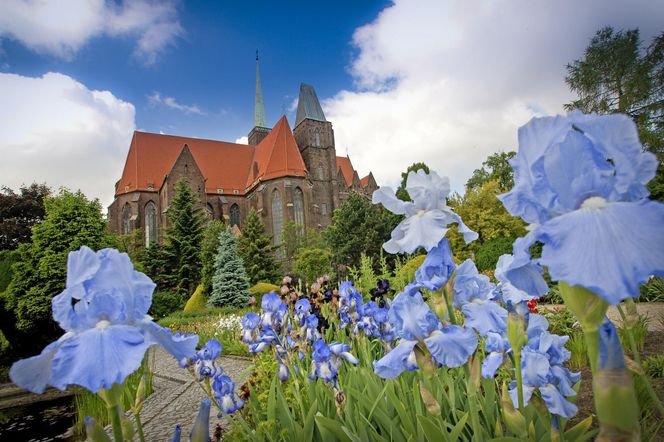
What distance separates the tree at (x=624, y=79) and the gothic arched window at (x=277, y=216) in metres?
22.8

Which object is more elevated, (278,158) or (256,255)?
(278,158)

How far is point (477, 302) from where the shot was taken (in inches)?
56.0

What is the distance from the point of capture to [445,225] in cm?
125

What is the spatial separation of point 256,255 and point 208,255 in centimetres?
266

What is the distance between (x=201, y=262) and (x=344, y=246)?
8.99m

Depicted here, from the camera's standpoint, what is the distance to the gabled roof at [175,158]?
33844 millimetres

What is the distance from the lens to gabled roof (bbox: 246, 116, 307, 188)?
34.9 m

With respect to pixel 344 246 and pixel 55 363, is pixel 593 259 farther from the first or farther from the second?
pixel 344 246

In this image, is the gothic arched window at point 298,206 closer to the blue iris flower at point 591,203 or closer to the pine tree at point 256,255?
the pine tree at point 256,255

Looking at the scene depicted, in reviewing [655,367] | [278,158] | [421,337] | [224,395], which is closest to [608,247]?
[421,337]

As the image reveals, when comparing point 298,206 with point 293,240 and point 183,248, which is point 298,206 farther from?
point 183,248

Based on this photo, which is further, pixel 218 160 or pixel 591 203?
pixel 218 160

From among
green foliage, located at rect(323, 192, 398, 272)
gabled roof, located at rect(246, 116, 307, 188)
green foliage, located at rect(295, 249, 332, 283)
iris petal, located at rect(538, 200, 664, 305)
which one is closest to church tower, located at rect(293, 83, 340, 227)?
gabled roof, located at rect(246, 116, 307, 188)

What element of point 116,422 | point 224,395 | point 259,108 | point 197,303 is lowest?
point 197,303
